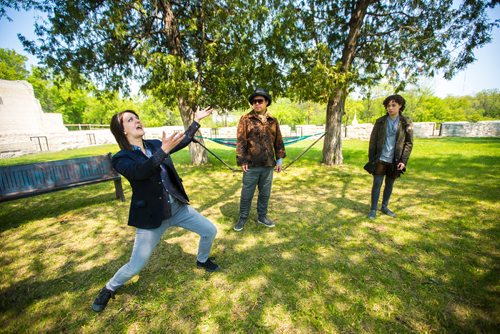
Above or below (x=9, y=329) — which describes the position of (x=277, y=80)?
above

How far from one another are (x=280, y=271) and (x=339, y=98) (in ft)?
21.6

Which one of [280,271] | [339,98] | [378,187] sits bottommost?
[280,271]

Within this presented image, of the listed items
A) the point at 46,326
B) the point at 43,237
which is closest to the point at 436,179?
the point at 46,326

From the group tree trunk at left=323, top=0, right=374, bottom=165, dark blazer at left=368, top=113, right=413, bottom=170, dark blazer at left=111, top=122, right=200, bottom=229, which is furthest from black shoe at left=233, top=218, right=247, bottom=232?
tree trunk at left=323, top=0, right=374, bottom=165

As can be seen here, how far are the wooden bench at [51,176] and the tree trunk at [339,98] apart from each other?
660cm

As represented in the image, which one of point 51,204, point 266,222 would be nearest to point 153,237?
point 266,222

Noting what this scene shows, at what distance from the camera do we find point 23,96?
21.6 meters

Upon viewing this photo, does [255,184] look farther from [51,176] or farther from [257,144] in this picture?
[51,176]

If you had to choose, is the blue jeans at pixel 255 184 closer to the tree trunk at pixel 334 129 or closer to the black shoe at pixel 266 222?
the black shoe at pixel 266 222

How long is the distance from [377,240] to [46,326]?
378 cm

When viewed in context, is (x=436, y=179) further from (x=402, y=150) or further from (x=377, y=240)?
(x=377, y=240)

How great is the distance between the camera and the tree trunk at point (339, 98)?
6.75m

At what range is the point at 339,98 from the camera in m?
7.46

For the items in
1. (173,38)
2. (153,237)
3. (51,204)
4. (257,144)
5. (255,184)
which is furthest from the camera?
(173,38)
